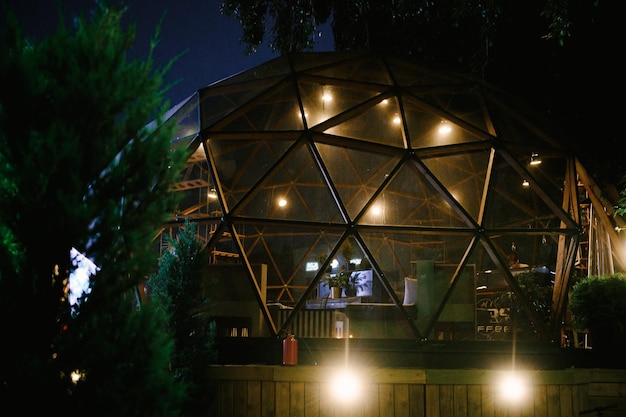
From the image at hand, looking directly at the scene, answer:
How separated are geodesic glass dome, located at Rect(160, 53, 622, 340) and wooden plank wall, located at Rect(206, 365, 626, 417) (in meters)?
0.98

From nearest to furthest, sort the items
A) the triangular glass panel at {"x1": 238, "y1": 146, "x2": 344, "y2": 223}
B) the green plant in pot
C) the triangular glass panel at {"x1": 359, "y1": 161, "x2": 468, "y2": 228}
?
the green plant in pot < the triangular glass panel at {"x1": 359, "y1": 161, "x2": 468, "y2": 228} < the triangular glass panel at {"x1": 238, "y1": 146, "x2": 344, "y2": 223}

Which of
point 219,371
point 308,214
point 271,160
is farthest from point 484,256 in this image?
point 219,371

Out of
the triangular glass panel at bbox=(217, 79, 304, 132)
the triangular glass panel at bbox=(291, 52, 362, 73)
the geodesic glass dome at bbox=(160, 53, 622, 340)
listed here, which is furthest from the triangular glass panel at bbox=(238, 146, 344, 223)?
the triangular glass panel at bbox=(217, 79, 304, 132)

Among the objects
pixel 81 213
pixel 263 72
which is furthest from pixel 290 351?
pixel 263 72

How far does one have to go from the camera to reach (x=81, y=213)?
7.95ft

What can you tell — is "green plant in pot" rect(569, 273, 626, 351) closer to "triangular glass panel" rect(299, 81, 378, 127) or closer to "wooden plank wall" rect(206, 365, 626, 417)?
"wooden plank wall" rect(206, 365, 626, 417)

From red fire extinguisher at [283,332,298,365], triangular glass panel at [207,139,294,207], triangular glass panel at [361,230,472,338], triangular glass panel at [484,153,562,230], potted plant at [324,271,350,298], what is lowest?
red fire extinguisher at [283,332,298,365]

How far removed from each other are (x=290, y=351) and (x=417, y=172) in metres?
5.25

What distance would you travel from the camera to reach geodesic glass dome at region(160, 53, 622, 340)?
24.2 ft

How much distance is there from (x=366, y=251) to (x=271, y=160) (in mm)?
5350

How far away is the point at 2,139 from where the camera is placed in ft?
8.09

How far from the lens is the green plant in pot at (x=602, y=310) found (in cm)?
678

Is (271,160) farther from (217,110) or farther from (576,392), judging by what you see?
(576,392)

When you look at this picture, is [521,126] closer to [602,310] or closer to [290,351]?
[602,310]
